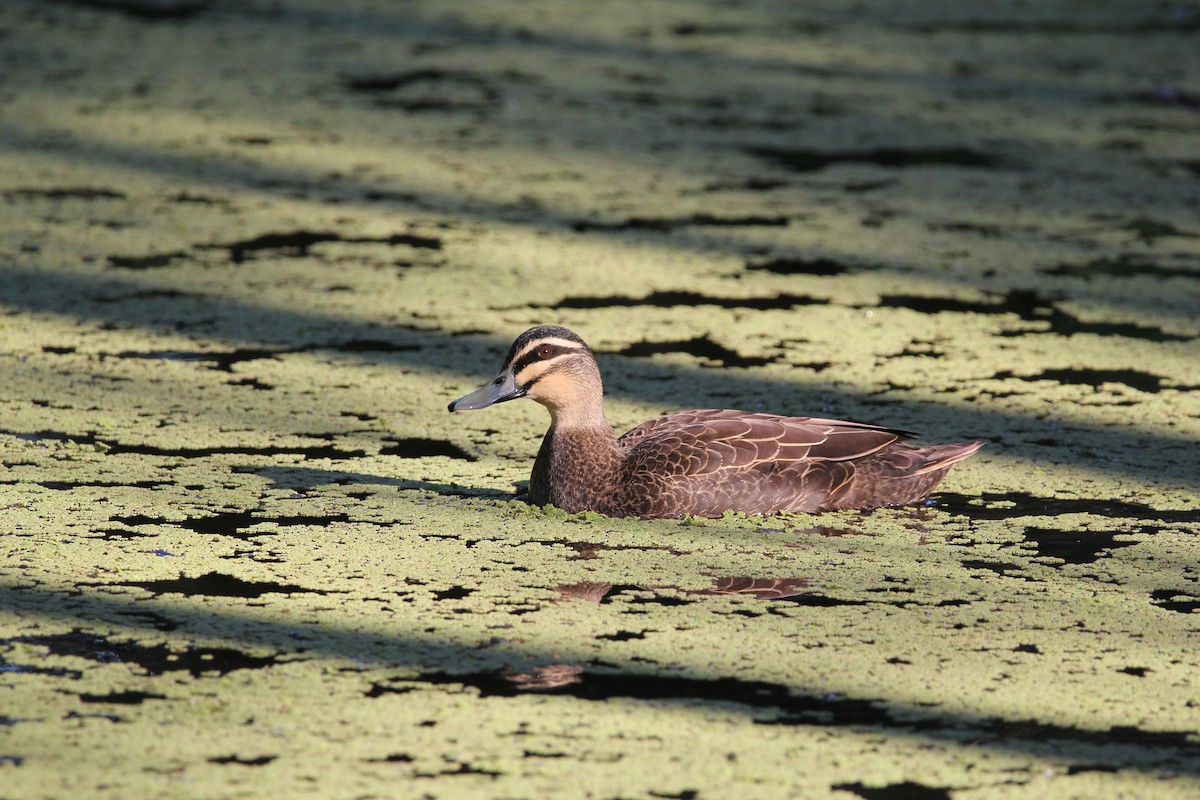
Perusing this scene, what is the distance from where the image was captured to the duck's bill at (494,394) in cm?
513

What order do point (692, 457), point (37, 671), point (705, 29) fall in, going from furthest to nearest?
point (705, 29)
point (692, 457)
point (37, 671)

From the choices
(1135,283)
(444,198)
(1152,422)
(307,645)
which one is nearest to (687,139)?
(444,198)

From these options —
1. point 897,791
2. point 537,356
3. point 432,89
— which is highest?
point 432,89

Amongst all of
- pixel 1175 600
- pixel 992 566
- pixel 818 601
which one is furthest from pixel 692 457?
pixel 1175 600

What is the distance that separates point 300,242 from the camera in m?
7.54

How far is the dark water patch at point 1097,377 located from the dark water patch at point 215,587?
2859 millimetres

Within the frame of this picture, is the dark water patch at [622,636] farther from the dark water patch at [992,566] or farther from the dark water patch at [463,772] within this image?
the dark water patch at [992,566]

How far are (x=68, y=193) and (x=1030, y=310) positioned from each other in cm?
416

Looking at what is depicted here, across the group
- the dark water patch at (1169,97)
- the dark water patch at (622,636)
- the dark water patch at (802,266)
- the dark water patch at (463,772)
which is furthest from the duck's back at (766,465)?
the dark water patch at (1169,97)

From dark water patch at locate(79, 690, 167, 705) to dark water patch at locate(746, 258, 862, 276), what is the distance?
408cm

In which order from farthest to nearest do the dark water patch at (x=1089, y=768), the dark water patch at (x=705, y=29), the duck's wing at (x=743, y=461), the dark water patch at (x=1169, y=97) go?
the dark water patch at (x=705, y=29), the dark water patch at (x=1169, y=97), the duck's wing at (x=743, y=461), the dark water patch at (x=1089, y=768)

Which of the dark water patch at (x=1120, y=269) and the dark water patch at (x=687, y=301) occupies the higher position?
the dark water patch at (x=1120, y=269)

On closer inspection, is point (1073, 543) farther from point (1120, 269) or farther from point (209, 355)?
point (209, 355)

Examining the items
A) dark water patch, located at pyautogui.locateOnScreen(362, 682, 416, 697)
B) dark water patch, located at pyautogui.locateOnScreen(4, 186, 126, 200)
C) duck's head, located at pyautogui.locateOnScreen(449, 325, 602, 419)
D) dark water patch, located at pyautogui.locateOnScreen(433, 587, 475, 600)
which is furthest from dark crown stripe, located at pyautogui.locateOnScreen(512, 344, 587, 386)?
dark water patch, located at pyautogui.locateOnScreen(4, 186, 126, 200)
